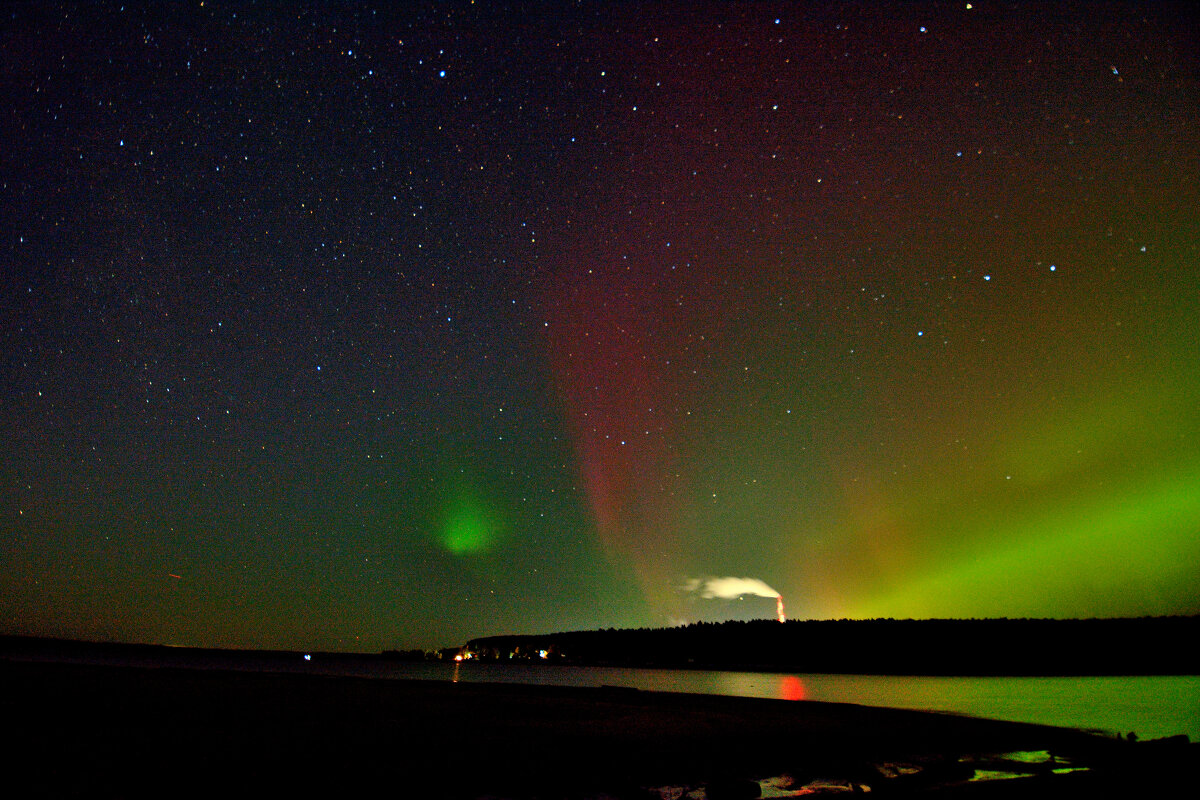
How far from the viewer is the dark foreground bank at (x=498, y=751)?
31.1 feet

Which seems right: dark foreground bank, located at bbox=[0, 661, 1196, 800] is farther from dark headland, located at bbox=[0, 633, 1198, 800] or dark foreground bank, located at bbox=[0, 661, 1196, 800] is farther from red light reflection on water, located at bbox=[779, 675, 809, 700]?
red light reflection on water, located at bbox=[779, 675, 809, 700]

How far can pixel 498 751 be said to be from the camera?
1305 cm

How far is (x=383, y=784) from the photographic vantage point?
32.7 feet

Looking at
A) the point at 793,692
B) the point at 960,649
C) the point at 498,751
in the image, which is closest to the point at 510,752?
the point at 498,751

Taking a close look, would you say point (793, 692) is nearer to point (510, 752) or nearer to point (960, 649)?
point (510, 752)

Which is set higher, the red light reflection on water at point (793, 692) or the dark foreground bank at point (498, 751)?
the dark foreground bank at point (498, 751)

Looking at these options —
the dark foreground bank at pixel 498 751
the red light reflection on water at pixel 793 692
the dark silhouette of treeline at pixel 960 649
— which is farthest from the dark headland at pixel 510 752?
the dark silhouette of treeline at pixel 960 649

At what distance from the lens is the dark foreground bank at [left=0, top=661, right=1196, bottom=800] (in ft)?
31.1

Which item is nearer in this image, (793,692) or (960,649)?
(793,692)

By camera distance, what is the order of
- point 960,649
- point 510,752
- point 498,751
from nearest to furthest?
1. point 510,752
2. point 498,751
3. point 960,649

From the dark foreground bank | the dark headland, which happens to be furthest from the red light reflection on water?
the dark headland

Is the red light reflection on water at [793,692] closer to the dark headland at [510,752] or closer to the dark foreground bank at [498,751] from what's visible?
the dark foreground bank at [498,751]

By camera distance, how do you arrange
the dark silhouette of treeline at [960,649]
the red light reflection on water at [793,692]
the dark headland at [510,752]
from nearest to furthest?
the dark headland at [510,752]
the red light reflection on water at [793,692]
the dark silhouette of treeline at [960,649]

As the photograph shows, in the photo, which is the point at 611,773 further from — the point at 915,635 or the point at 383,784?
the point at 915,635
